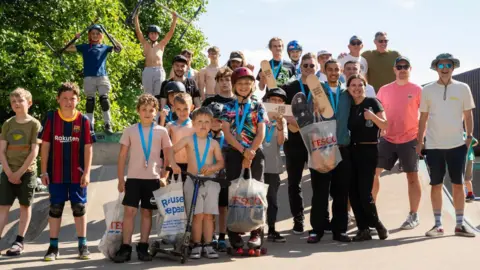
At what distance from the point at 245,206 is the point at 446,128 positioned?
8.47 feet

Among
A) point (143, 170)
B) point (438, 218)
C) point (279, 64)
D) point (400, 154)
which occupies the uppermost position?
point (279, 64)

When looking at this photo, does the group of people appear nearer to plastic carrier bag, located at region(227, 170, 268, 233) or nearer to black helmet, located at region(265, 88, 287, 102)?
black helmet, located at region(265, 88, 287, 102)

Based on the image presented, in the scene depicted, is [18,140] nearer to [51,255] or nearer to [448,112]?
[51,255]

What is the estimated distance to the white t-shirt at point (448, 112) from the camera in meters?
7.12

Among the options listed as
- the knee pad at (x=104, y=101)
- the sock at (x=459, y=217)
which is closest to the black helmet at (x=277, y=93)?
the sock at (x=459, y=217)

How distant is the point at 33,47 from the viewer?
17734mm

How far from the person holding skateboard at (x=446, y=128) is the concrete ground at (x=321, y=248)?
0.49 metres

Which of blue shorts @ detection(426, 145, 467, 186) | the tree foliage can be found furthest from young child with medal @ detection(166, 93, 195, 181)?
the tree foliage

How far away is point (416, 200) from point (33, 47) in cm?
1321

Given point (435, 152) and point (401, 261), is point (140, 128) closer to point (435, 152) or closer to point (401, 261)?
point (401, 261)

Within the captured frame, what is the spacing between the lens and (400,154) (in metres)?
7.61

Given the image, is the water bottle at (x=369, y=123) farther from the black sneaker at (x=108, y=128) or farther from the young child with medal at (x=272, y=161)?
the black sneaker at (x=108, y=128)

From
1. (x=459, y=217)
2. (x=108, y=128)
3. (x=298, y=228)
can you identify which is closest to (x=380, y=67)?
(x=459, y=217)

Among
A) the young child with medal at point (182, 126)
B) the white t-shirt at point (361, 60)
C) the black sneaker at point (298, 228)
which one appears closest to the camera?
the young child with medal at point (182, 126)
